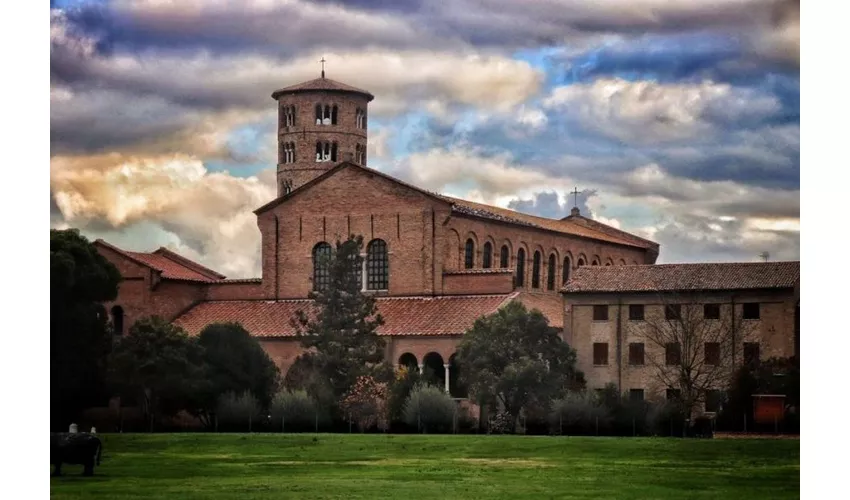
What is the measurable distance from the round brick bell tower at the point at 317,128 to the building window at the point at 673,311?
577cm

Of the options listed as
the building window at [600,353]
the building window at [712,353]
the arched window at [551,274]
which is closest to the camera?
the building window at [712,353]

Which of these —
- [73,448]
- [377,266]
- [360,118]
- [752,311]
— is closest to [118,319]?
[377,266]

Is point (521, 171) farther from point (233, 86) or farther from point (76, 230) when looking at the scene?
point (76, 230)

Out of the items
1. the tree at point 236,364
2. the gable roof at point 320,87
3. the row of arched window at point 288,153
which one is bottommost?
the tree at point 236,364

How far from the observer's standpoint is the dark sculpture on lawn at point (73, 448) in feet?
83.5

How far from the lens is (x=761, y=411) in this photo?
25.9 m

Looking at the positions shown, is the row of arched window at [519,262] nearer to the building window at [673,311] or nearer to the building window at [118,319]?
the building window at [673,311]

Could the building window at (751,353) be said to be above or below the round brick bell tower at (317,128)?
below

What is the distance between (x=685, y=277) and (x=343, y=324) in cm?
678

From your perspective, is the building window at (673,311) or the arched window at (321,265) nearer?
the building window at (673,311)

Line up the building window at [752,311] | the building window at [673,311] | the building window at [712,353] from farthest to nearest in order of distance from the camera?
the building window at [673,311] < the building window at [712,353] < the building window at [752,311]

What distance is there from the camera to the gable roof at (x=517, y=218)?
2706cm

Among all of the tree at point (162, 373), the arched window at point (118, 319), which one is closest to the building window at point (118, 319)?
the arched window at point (118, 319)

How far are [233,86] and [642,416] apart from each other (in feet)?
27.9
